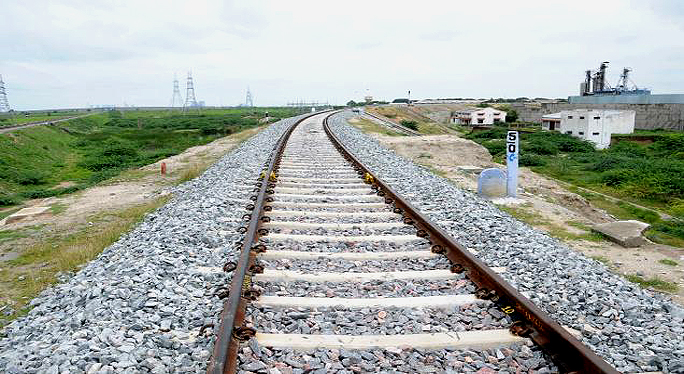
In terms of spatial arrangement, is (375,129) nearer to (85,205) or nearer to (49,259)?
(85,205)

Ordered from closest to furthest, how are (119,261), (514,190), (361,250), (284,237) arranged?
(119,261) < (361,250) < (284,237) < (514,190)

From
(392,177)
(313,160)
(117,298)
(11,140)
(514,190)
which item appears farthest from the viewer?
(11,140)

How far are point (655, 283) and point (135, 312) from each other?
4.84 m

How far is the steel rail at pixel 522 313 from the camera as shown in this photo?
9.34 ft

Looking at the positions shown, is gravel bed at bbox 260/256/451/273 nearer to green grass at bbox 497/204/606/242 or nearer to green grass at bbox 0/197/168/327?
green grass at bbox 0/197/168/327

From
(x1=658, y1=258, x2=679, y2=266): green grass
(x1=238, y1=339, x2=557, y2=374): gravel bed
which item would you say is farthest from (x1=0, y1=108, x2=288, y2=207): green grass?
(x1=658, y1=258, x2=679, y2=266): green grass

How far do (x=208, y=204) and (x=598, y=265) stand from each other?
5.10 meters

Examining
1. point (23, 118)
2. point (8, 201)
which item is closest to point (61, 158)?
point (8, 201)

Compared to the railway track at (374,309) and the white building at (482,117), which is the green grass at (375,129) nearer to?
the railway track at (374,309)

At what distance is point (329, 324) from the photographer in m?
3.47

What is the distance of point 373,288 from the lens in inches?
163

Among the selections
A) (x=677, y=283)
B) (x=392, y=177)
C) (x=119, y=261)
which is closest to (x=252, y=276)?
(x=119, y=261)

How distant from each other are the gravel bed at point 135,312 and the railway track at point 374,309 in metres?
0.29

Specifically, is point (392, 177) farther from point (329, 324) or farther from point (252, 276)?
point (329, 324)
